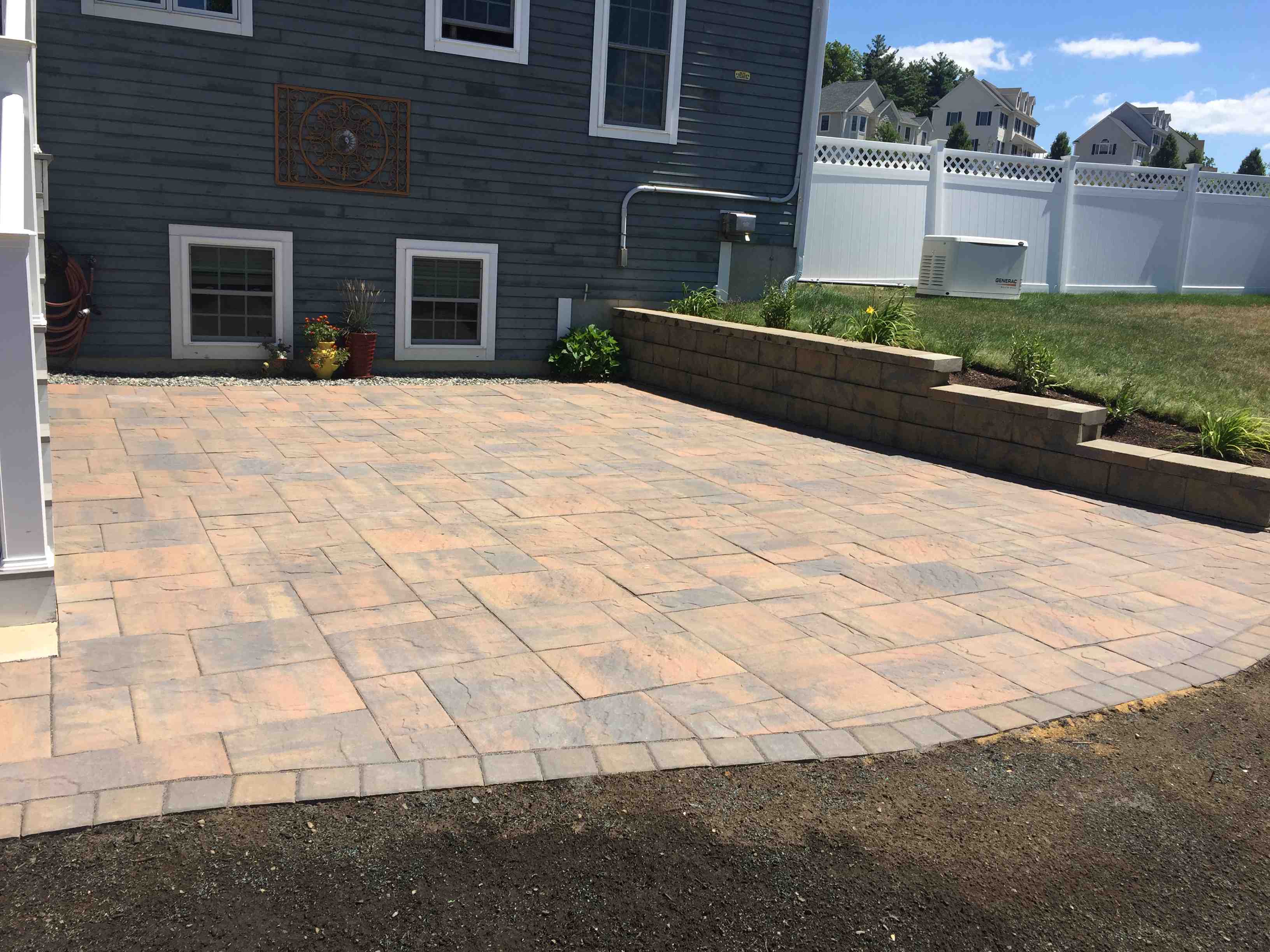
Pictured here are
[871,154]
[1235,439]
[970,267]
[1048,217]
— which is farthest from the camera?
[1048,217]

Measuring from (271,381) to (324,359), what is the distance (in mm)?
539

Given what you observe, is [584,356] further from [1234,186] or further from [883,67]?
[883,67]

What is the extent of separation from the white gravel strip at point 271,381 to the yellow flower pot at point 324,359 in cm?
10

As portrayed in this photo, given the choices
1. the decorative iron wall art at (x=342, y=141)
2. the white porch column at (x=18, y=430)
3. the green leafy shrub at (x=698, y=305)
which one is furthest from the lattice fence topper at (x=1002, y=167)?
the white porch column at (x=18, y=430)

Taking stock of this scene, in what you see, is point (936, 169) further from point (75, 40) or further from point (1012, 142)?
point (1012, 142)

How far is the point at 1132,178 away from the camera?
16.7 metres

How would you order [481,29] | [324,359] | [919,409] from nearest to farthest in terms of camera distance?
[919,409] → [324,359] → [481,29]

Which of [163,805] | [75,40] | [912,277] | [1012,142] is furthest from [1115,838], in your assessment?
[1012,142]

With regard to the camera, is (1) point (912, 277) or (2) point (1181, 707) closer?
(2) point (1181, 707)

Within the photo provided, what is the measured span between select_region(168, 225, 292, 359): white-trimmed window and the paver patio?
2.04m

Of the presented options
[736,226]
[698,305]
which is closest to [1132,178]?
[736,226]

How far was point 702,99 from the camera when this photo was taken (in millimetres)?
11766

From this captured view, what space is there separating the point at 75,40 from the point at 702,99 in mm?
6271

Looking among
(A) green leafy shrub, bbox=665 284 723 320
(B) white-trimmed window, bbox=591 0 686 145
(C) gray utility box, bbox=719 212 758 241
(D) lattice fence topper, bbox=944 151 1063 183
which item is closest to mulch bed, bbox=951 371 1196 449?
(A) green leafy shrub, bbox=665 284 723 320
